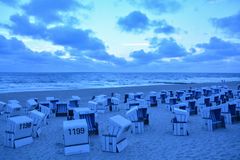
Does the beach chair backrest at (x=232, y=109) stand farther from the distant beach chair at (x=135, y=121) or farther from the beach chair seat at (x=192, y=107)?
the distant beach chair at (x=135, y=121)

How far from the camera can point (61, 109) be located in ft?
51.4

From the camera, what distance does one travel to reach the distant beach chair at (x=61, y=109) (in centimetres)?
1554

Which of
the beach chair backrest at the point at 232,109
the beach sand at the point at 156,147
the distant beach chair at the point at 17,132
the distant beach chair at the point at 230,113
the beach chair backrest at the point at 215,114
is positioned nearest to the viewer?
the beach sand at the point at 156,147

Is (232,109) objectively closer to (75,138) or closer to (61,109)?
(75,138)

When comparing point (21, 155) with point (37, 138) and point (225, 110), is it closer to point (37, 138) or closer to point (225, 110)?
point (37, 138)

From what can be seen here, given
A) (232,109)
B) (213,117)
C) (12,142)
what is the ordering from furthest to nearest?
(232,109)
(213,117)
(12,142)

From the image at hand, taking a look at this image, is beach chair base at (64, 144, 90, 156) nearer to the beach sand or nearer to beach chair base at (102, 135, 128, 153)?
the beach sand

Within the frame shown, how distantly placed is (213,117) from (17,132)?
8.17 meters

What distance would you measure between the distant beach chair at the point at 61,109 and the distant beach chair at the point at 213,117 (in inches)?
323

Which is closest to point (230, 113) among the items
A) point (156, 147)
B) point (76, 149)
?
point (156, 147)

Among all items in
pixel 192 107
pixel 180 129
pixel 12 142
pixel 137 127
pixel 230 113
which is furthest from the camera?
pixel 192 107

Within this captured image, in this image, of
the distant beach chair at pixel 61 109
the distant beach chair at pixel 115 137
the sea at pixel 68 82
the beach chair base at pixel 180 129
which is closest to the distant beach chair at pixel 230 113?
the beach chair base at pixel 180 129

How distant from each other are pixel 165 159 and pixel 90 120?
13.9 feet

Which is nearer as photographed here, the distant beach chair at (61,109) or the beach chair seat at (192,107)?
the beach chair seat at (192,107)
